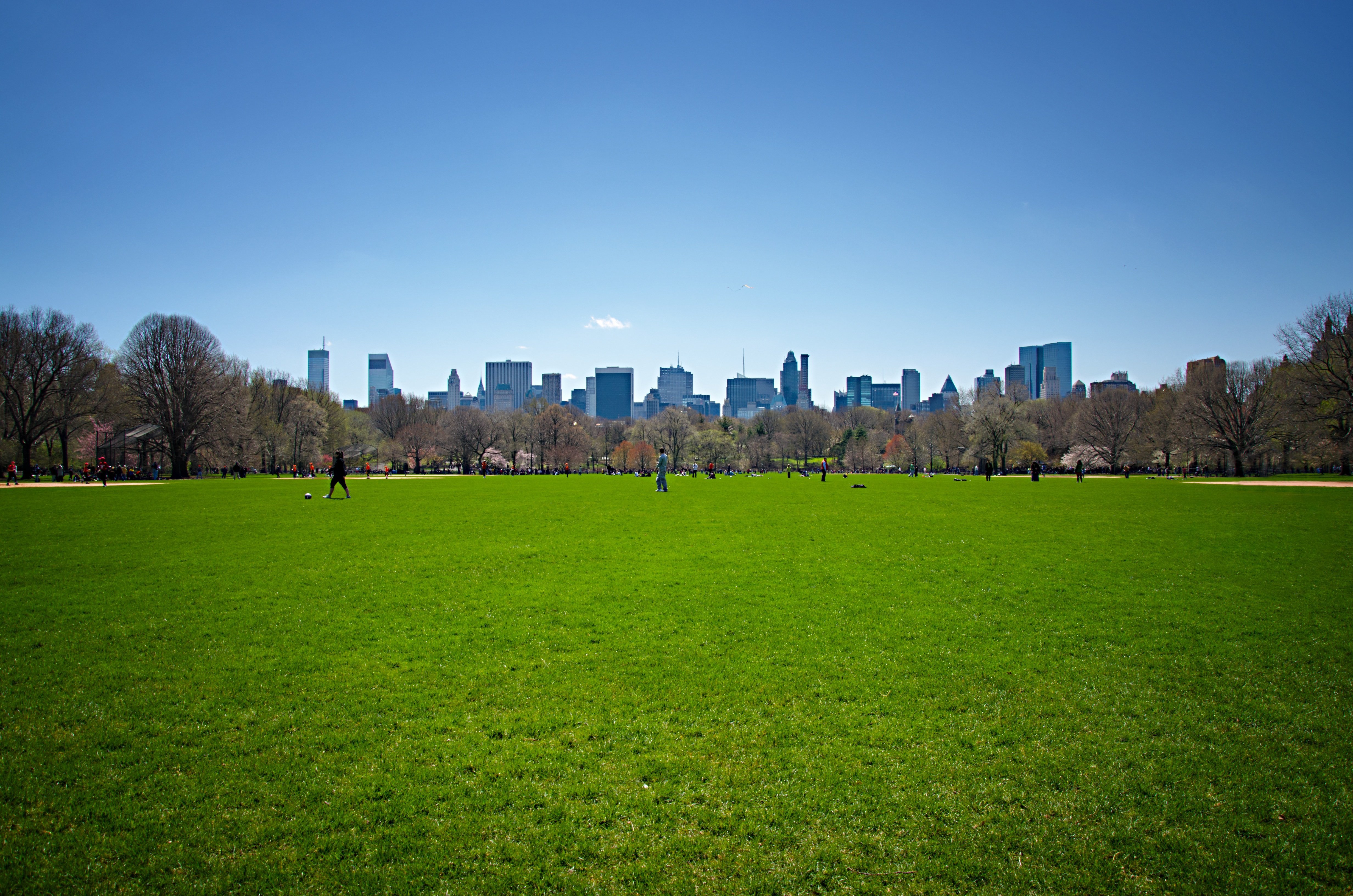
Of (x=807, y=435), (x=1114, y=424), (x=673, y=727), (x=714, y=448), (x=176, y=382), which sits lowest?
(x=673, y=727)

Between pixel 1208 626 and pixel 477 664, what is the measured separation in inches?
365

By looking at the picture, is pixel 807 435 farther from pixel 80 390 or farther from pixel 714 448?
pixel 80 390

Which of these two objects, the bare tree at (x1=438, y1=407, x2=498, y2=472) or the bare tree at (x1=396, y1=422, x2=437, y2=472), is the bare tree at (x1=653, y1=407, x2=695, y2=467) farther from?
the bare tree at (x1=396, y1=422, x2=437, y2=472)

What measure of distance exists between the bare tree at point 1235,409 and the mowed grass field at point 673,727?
244 feet

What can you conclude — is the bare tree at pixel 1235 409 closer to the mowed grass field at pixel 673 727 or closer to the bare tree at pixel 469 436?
the mowed grass field at pixel 673 727

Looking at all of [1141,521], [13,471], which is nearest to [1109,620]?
[1141,521]

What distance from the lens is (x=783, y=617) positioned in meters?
9.05

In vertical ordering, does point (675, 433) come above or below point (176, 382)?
below

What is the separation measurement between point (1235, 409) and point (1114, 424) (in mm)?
24508

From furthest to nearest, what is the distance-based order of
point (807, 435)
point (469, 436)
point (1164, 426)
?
point (807, 435) < point (469, 436) < point (1164, 426)

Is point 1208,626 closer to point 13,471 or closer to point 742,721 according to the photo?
point 742,721

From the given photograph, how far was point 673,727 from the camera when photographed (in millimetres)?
5551

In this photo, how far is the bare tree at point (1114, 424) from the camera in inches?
3743

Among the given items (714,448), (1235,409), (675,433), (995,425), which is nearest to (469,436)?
(675,433)
